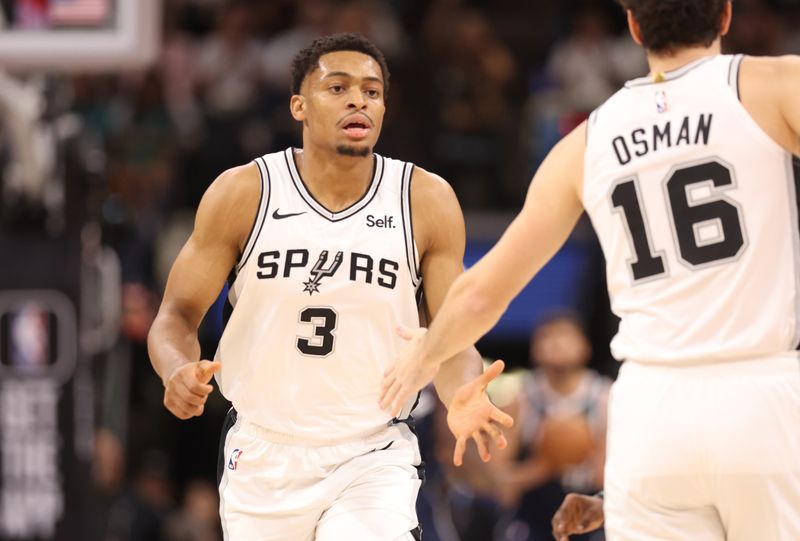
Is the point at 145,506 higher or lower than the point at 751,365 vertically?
lower

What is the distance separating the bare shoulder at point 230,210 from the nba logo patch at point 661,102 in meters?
2.09

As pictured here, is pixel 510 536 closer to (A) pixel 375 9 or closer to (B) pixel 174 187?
(B) pixel 174 187

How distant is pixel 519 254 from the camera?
463 centimetres

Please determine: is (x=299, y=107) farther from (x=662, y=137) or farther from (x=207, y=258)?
(x=662, y=137)

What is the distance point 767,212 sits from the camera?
4219 millimetres

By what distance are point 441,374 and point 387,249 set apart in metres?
0.58

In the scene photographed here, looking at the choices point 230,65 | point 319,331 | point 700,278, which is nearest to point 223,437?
point 319,331

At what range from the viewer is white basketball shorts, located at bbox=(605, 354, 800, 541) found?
4055 mm

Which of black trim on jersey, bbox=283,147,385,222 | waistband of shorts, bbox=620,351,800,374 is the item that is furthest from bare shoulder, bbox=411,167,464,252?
waistband of shorts, bbox=620,351,800,374

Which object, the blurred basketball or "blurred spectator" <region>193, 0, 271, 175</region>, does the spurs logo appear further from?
"blurred spectator" <region>193, 0, 271, 175</region>

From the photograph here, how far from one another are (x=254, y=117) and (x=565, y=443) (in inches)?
221

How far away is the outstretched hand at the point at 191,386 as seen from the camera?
5.26 m

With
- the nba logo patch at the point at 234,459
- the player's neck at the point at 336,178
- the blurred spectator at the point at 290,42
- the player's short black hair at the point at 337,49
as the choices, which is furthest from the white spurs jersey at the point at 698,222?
the blurred spectator at the point at 290,42

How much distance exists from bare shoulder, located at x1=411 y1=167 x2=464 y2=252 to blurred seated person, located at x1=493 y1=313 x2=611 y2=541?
365 cm
